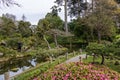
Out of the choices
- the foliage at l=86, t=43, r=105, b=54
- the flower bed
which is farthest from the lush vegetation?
the flower bed

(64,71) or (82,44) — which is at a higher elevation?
(64,71)

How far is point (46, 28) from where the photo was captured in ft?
118

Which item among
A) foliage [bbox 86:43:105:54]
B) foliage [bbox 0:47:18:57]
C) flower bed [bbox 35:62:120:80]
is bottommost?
foliage [bbox 0:47:18:57]

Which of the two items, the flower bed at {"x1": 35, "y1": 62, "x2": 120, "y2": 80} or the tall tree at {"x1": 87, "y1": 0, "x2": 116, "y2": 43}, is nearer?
the flower bed at {"x1": 35, "y1": 62, "x2": 120, "y2": 80}

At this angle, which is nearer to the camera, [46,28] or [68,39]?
[46,28]

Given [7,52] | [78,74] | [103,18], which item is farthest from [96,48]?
[103,18]

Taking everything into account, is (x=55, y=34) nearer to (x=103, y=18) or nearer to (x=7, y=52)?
(x=103, y=18)

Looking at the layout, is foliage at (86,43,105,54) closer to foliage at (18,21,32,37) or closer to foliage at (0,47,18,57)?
foliage at (0,47,18,57)

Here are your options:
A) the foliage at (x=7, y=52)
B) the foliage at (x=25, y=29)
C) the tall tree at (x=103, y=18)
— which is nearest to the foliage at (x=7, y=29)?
the foliage at (x=25, y=29)

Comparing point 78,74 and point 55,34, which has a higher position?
point 78,74

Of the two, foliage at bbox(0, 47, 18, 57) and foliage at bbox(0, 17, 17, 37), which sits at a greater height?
foliage at bbox(0, 17, 17, 37)

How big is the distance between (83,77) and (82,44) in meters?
36.3

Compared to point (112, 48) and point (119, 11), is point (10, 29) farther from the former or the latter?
point (112, 48)

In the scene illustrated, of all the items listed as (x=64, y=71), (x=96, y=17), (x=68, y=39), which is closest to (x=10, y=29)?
(x=68, y=39)
